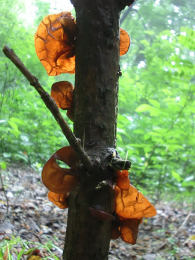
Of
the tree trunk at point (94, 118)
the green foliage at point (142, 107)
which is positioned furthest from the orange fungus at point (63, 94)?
the green foliage at point (142, 107)

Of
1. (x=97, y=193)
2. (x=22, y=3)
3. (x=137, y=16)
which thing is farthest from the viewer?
(x=137, y=16)

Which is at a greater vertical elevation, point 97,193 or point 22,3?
point 22,3

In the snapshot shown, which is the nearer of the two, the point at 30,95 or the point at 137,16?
the point at 30,95

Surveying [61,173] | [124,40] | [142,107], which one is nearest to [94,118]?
[61,173]

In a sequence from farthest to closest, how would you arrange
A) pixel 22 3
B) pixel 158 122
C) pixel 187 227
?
1. pixel 22 3
2. pixel 158 122
3. pixel 187 227

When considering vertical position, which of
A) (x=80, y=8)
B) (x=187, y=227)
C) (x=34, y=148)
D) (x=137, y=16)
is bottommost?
(x=187, y=227)

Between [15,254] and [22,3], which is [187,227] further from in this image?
[22,3]

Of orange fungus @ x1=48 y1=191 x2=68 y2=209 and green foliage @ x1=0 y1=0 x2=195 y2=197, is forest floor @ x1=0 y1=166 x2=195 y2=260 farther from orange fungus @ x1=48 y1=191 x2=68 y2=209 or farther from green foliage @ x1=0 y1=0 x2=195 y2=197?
orange fungus @ x1=48 y1=191 x2=68 y2=209

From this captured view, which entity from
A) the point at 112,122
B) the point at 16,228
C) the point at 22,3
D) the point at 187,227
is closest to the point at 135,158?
the point at 187,227

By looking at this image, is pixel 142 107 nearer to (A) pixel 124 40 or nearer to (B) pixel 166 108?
(B) pixel 166 108
